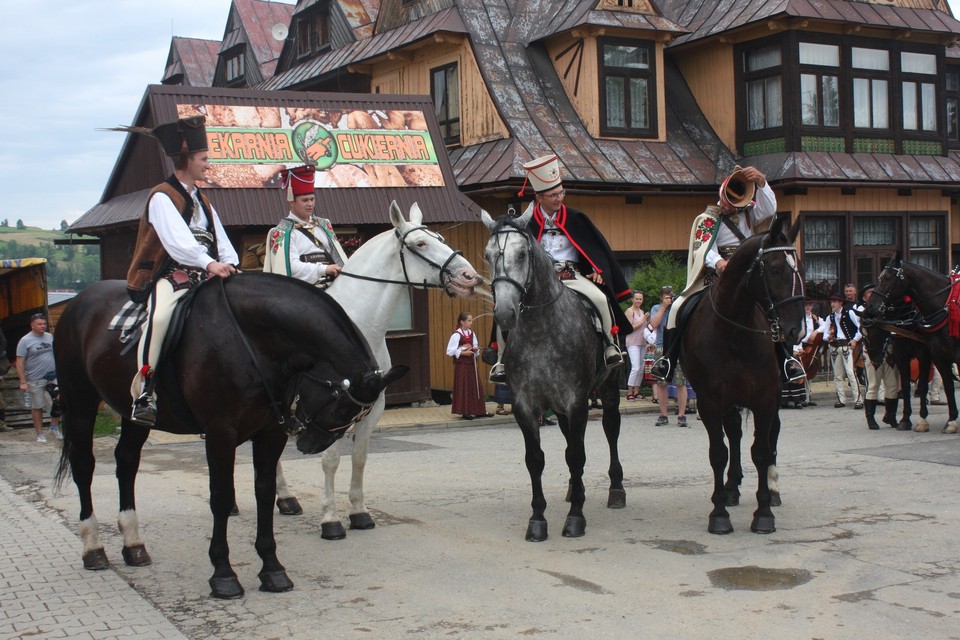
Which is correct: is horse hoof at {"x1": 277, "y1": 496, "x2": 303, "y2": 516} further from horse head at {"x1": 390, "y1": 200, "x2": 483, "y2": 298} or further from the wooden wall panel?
the wooden wall panel

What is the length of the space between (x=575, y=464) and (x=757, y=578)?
6.45 feet

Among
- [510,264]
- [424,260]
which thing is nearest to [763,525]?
[510,264]

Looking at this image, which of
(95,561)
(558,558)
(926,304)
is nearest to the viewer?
(95,561)

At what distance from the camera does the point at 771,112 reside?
76.7ft

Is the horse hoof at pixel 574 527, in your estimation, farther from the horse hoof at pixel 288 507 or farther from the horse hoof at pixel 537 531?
the horse hoof at pixel 288 507

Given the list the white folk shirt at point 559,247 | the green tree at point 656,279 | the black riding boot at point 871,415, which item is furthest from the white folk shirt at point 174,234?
the green tree at point 656,279

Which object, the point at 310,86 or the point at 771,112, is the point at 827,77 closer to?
the point at 771,112

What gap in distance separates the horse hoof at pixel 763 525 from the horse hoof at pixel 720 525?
183mm

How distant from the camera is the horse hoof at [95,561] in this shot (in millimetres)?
7098

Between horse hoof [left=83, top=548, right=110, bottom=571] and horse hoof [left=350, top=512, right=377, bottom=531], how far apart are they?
1.97 m

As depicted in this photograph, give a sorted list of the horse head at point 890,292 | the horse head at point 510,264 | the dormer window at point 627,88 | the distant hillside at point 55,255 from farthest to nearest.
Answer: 1. the distant hillside at point 55,255
2. the dormer window at point 627,88
3. the horse head at point 890,292
4. the horse head at point 510,264

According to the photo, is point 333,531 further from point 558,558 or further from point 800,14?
point 800,14

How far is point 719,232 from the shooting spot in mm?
8984

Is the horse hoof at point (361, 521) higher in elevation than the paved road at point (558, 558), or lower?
higher
